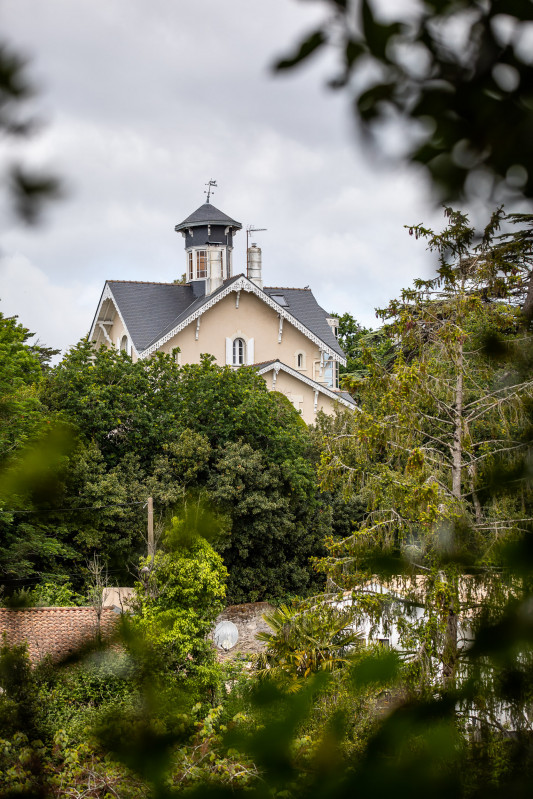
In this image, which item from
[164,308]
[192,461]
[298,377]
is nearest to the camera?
[192,461]

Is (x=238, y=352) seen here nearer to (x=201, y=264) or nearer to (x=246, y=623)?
(x=201, y=264)

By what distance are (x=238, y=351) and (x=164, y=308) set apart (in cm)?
321

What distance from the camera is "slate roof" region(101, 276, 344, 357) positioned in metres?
29.2

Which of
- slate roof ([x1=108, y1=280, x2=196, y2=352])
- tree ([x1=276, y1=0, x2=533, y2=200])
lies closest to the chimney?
slate roof ([x1=108, y1=280, x2=196, y2=352])

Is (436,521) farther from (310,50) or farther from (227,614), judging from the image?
(227,614)

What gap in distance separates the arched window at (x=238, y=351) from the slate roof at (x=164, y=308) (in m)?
1.92

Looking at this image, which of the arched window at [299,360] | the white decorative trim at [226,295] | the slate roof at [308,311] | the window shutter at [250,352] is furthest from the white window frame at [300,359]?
the window shutter at [250,352]

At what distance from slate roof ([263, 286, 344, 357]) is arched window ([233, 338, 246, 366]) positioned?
338 cm

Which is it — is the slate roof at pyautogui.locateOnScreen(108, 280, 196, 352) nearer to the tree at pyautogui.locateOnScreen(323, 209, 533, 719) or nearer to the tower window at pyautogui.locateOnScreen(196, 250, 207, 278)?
the tower window at pyautogui.locateOnScreen(196, 250, 207, 278)

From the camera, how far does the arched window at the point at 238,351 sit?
98.8ft

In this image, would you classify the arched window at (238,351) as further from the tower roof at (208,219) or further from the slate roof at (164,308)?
the tower roof at (208,219)

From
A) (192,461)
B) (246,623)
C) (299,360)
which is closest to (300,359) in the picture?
(299,360)

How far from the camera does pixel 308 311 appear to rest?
34.0m

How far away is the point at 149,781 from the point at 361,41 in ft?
4.10
